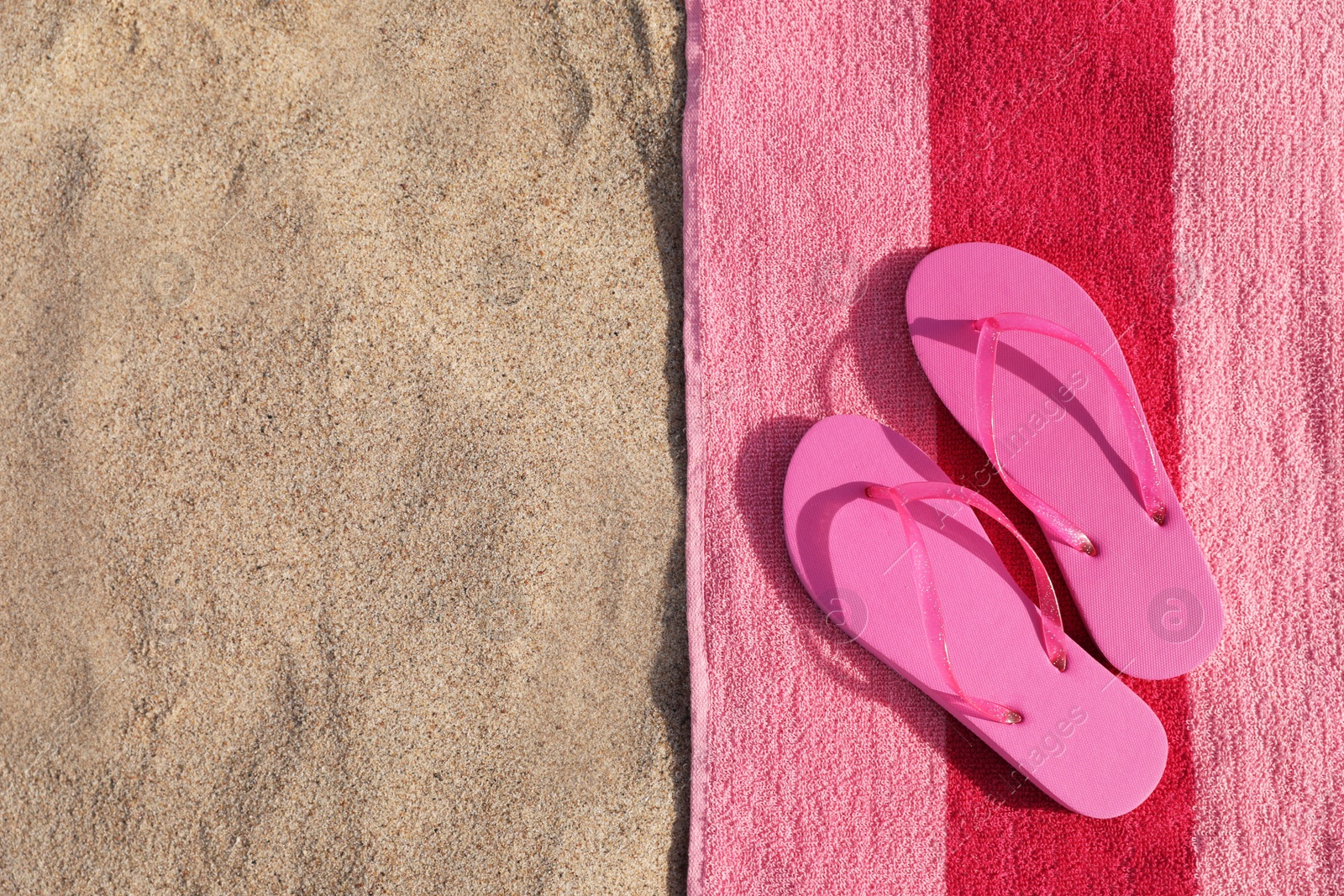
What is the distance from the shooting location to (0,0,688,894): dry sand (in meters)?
0.78

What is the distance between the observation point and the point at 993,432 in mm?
844

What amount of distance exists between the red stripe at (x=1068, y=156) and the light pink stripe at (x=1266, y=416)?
0.03 m

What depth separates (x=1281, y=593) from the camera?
841 millimetres

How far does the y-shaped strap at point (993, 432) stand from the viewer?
2.68 feet

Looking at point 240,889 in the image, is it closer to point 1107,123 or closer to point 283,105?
point 283,105

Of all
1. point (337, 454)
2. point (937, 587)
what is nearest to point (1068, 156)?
point (937, 587)

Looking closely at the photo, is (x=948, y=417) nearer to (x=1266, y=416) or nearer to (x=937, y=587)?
(x=937, y=587)

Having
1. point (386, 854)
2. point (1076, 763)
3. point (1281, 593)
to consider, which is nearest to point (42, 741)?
point (386, 854)

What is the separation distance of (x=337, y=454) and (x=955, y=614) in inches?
25.0

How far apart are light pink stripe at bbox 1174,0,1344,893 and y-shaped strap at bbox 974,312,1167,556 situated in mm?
56

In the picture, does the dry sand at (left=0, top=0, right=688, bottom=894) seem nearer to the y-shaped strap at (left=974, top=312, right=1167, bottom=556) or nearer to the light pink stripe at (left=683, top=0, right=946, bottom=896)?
the light pink stripe at (left=683, top=0, right=946, bottom=896)

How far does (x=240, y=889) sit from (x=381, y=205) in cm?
67

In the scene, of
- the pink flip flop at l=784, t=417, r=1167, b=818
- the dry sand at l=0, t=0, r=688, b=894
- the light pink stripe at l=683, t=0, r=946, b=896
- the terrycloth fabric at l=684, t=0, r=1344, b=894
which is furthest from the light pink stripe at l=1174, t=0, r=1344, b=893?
the dry sand at l=0, t=0, r=688, b=894

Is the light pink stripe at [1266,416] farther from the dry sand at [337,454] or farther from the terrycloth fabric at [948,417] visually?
the dry sand at [337,454]
